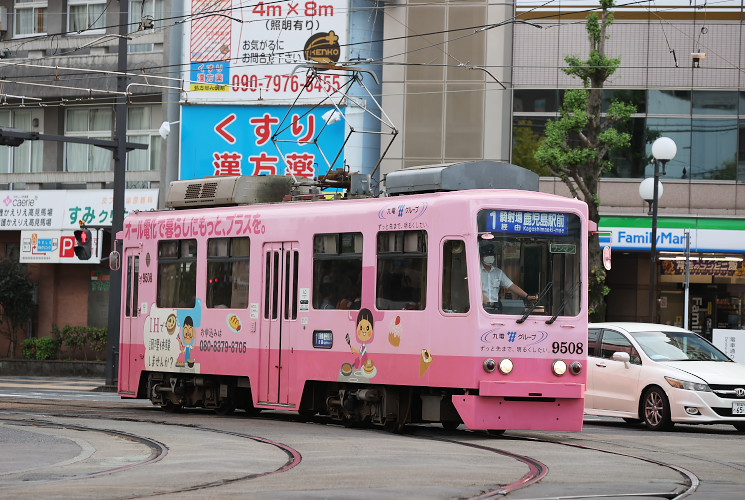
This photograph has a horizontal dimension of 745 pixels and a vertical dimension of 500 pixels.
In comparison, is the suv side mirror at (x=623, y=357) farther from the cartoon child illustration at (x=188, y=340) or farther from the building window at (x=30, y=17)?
the building window at (x=30, y=17)

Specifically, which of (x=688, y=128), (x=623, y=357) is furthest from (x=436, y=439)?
(x=688, y=128)

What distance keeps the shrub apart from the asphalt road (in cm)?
1821

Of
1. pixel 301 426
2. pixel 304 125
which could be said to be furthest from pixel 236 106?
pixel 301 426

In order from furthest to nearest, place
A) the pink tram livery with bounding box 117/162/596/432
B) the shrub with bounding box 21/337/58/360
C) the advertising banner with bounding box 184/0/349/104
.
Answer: the shrub with bounding box 21/337/58/360 → the advertising banner with bounding box 184/0/349/104 → the pink tram livery with bounding box 117/162/596/432

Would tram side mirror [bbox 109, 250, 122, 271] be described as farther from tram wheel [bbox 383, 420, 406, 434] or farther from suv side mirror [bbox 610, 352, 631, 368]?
suv side mirror [bbox 610, 352, 631, 368]

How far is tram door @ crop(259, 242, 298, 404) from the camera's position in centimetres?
1847

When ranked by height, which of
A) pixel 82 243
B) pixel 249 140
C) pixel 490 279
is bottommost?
pixel 490 279

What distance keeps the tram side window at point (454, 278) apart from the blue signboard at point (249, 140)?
A: 19.7 meters

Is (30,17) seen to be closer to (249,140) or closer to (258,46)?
(258,46)

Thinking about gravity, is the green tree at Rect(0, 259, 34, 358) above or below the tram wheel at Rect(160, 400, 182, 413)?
above

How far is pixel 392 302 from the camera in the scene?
1697 cm

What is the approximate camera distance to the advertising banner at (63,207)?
38.4 m

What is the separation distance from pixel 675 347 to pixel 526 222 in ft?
15.6

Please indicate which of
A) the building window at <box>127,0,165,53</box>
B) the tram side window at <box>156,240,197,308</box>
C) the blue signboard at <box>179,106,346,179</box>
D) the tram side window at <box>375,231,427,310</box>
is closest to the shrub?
the blue signboard at <box>179,106,346,179</box>
